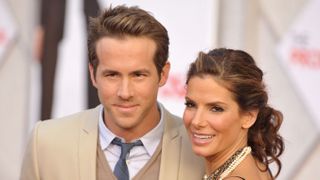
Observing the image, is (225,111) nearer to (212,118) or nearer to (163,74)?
(212,118)

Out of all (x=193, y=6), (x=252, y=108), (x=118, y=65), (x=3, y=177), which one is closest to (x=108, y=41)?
(x=118, y=65)

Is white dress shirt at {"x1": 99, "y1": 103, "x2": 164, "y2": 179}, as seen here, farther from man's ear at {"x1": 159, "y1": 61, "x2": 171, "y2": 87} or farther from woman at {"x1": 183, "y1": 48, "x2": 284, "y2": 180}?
woman at {"x1": 183, "y1": 48, "x2": 284, "y2": 180}

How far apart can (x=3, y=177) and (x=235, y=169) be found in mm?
2936

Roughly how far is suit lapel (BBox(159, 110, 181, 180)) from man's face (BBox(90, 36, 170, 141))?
14cm

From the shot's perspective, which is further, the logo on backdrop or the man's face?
the logo on backdrop

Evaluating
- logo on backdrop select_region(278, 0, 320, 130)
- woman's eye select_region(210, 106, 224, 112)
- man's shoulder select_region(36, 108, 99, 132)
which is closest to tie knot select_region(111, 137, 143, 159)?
man's shoulder select_region(36, 108, 99, 132)

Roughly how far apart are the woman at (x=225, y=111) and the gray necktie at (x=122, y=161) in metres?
0.30

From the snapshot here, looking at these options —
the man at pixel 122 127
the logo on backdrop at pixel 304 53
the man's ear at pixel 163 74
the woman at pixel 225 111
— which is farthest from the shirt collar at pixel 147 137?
A: the logo on backdrop at pixel 304 53

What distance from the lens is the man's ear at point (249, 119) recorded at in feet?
8.80

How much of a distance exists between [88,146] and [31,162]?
0.22 m

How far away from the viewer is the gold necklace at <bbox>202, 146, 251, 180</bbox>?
8.54ft

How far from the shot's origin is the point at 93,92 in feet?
16.9

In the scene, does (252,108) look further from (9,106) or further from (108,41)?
(9,106)

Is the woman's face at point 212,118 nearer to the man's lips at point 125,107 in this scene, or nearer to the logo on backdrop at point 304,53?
the man's lips at point 125,107
